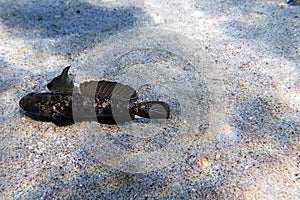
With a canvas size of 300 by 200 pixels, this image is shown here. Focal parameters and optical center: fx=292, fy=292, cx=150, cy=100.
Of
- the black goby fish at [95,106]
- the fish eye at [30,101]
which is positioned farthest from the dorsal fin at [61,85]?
the fish eye at [30,101]

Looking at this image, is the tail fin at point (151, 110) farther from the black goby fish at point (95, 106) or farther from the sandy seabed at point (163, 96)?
the sandy seabed at point (163, 96)

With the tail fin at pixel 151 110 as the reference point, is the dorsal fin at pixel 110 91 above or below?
above

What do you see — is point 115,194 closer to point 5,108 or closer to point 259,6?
point 5,108

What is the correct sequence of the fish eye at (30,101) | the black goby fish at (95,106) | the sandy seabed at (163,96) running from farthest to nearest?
the fish eye at (30,101) < the black goby fish at (95,106) < the sandy seabed at (163,96)

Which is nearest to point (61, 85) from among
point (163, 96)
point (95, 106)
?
point (95, 106)

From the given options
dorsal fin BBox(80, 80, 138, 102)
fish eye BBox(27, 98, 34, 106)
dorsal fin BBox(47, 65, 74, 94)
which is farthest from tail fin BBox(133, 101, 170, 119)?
fish eye BBox(27, 98, 34, 106)

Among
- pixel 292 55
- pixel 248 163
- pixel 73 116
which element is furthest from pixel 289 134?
pixel 73 116

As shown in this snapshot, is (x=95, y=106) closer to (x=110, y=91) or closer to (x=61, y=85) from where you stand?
(x=110, y=91)
